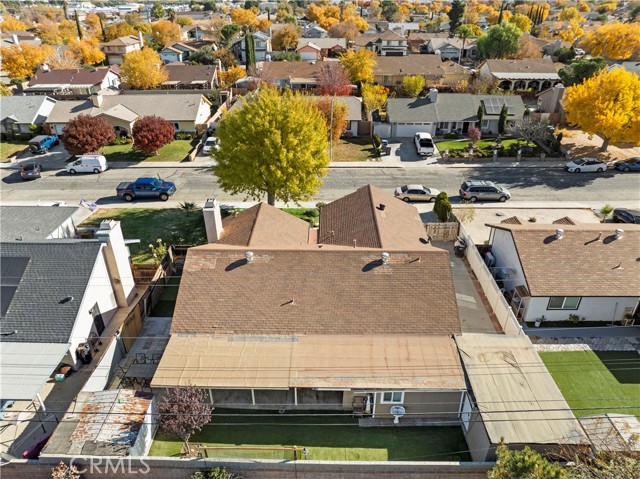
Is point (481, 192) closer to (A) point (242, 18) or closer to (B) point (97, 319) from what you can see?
(B) point (97, 319)

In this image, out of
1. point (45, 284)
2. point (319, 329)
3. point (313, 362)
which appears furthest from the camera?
point (45, 284)

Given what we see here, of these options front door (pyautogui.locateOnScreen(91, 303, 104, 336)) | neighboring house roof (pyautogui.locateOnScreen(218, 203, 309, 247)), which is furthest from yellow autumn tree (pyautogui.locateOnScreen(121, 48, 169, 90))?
front door (pyautogui.locateOnScreen(91, 303, 104, 336))

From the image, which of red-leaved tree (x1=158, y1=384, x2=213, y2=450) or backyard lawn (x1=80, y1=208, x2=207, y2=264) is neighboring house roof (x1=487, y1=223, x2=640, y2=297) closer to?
red-leaved tree (x1=158, y1=384, x2=213, y2=450)

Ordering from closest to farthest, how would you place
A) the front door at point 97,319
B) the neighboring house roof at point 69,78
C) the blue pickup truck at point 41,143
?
the front door at point 97,319, the blue pickup truck at point 41,143, the neighboring house roof at point 69,78

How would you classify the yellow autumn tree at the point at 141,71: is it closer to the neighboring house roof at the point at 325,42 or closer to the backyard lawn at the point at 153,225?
the neighboring house roof at the point at 325,42

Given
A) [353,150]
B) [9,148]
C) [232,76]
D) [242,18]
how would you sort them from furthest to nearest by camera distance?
[242,18]
[232,76]
[9,148]
[353,150]


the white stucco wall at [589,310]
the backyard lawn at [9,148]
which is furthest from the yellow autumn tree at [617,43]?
the backyard lawn at [9,148]

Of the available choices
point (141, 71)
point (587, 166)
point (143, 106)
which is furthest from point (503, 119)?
point (141, 71)
